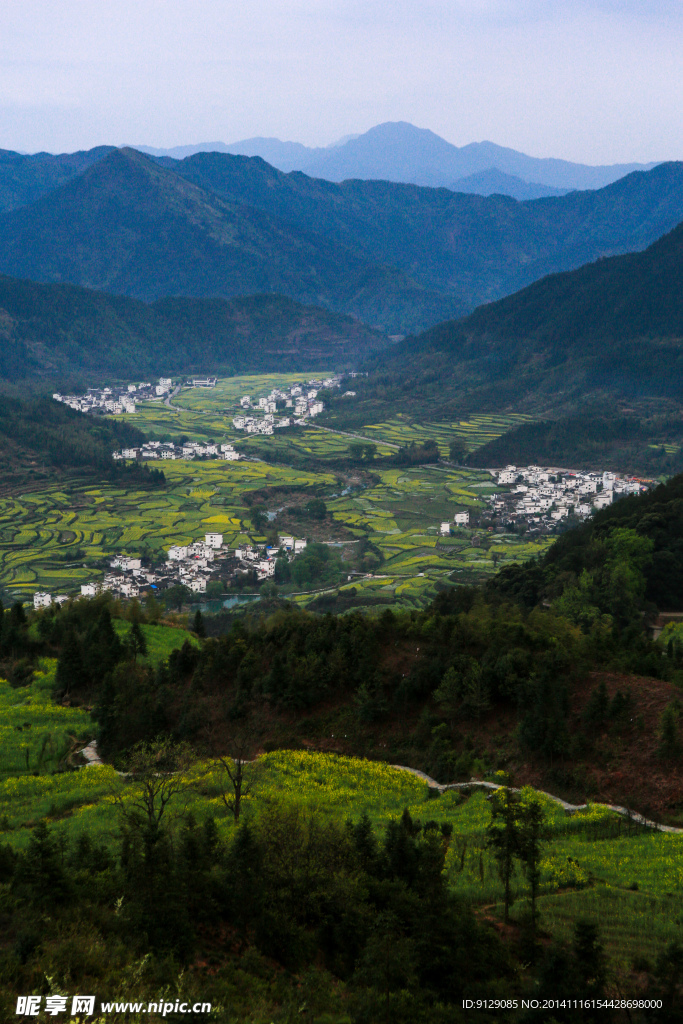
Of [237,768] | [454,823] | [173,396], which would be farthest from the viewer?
[173,396]

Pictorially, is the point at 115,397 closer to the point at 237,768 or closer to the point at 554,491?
the point at 554,491

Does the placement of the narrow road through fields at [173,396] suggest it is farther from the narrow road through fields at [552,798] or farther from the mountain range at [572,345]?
the narrow road through fields at [552,798]

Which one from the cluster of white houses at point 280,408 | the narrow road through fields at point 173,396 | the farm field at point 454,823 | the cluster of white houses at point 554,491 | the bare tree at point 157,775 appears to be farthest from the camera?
the narrow road through fields at point 173,396

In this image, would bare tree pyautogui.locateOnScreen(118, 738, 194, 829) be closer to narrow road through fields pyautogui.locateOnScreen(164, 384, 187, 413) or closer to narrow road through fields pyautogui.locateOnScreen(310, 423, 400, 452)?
narrow road through fields pyautogui.locateOnScreen(310, 423, 400, 452)

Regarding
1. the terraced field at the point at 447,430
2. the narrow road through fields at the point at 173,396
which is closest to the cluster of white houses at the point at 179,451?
the terraced field at the point at 447,430

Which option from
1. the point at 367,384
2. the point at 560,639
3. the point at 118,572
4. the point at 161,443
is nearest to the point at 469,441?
the point at 161,443

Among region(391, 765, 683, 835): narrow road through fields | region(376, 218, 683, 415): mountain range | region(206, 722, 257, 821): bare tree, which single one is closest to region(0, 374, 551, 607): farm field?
region(376, 218, 683, 415): mountain range

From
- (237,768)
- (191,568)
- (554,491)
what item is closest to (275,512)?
(191,568)

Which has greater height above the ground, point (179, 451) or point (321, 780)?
point (179, 451)
